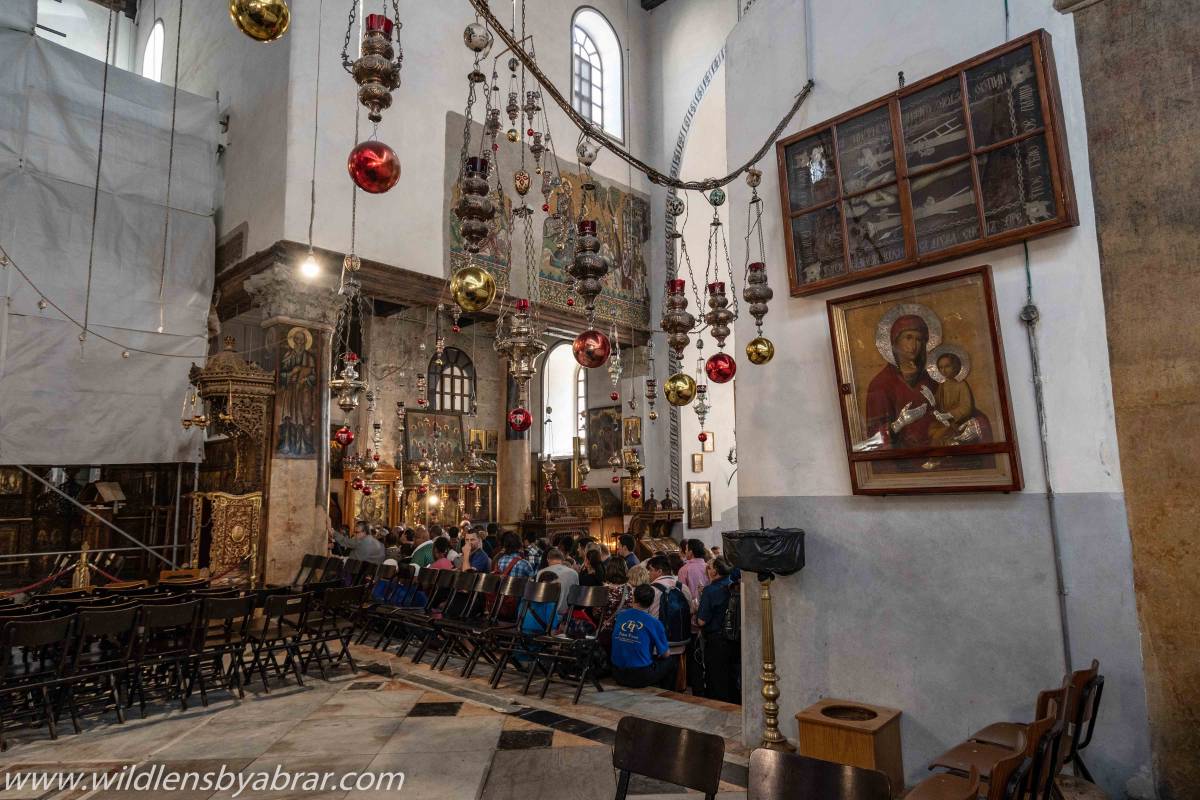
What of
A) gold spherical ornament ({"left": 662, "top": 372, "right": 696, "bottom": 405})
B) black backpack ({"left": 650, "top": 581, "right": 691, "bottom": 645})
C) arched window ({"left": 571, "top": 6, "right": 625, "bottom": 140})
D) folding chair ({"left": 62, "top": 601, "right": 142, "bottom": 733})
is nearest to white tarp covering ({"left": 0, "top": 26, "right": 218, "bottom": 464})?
folding chair ({"left": 62, "top": 601, "right": 142, "bottom": 733})

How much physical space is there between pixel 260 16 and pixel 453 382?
16.7 m

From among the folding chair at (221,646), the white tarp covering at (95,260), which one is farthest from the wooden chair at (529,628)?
the white tarp covering at (95,260)

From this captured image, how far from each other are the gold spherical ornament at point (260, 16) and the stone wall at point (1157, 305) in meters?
4.03

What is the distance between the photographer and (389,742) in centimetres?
481

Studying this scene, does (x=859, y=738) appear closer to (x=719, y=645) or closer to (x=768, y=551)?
(x=768, y=551)

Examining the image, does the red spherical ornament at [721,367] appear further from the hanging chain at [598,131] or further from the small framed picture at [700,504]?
the small framed picture at [700,504]

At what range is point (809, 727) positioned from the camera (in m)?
4.08

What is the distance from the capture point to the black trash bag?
15.0 ft

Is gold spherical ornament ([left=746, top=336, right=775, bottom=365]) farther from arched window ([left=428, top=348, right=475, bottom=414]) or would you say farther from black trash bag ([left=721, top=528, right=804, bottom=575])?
arched window ([left=428, top=348, right=475, bottom=414])

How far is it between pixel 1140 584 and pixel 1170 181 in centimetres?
206

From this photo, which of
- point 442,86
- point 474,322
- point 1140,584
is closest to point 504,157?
point 442,86

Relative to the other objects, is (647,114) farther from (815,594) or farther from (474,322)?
(815,594)

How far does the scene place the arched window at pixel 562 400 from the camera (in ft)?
67.2

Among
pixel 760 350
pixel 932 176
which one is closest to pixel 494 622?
pixel 760 350
